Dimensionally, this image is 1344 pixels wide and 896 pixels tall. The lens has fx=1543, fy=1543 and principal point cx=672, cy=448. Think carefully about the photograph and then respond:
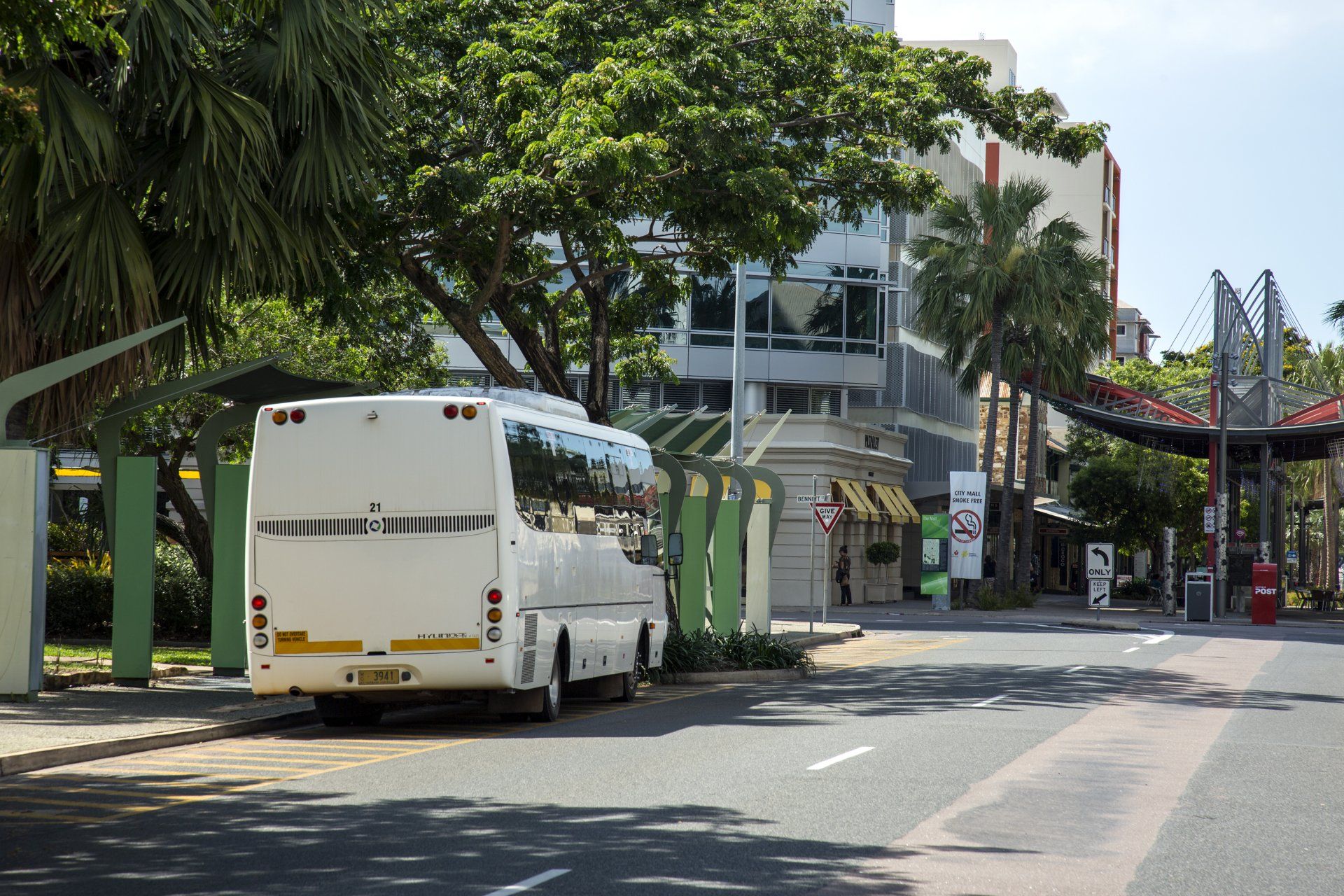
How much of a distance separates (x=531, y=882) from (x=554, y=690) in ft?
26.5

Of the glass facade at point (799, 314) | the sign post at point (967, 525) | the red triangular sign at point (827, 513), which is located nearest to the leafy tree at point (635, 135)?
the red triangular sign at point (827, 513)

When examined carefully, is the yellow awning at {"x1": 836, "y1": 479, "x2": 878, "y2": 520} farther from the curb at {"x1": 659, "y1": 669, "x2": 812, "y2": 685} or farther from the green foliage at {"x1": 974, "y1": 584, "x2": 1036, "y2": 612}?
the curb at {"x1": 659, "y1": 669, "x2": 812, "y2": 685}

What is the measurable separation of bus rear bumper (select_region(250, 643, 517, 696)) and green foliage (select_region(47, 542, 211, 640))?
10865mm

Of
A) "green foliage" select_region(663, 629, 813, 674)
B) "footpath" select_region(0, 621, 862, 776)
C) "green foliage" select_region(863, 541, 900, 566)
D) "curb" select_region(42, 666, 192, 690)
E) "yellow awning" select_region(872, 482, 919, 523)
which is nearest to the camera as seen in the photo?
"footpath" select_region(0, 621, 862, 776)

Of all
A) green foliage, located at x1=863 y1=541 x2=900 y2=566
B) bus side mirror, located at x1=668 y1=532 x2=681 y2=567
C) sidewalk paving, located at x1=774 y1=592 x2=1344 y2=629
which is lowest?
sidewalk paving, located at x1=774 y1=592 x2=1344 y2=629

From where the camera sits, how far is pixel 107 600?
23375 millimetres

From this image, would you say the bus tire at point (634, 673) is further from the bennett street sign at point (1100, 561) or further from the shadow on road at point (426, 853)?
the bennett street sign at point (1100, 561)

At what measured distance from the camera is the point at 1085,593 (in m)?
72.3

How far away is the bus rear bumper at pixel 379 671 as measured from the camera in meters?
13.5

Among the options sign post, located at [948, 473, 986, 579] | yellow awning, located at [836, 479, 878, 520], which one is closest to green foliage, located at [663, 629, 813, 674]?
sign post, located at [948, 473, 986, 579]

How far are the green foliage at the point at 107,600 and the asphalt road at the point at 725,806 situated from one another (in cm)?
924

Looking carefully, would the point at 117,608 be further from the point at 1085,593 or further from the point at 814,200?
the point at 1085,593

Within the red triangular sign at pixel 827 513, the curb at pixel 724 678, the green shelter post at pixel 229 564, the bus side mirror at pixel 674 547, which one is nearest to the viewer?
the green shelter post at pixel 229 564

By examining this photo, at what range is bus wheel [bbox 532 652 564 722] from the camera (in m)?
15.0
